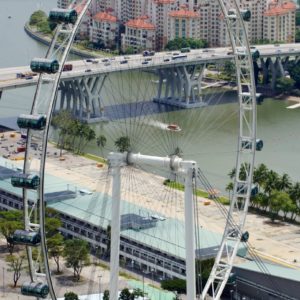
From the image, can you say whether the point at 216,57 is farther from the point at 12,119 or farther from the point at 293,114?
the point at 12,119

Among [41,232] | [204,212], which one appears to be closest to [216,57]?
[204,212]

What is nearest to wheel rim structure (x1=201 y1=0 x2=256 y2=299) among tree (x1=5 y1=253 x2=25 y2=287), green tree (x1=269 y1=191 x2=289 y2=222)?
tree (x1=5 y1=253 x2=25 y2=287)

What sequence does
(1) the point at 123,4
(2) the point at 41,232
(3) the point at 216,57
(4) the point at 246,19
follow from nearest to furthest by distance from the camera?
(2) the point at 41,232 → (4) the point at 246,19 → (3) the point at 216,57 → (1) the point at 123,4

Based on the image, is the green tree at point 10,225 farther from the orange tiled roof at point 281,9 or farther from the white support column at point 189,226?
the orange tiled roof at point 281,9

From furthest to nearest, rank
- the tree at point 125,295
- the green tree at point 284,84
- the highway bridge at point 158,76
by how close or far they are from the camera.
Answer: the green tree at point 284,84 → the highway bridge at point 158,76 → the tree at point 125,295

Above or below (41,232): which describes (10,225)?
below

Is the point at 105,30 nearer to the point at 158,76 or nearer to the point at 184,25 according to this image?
the point at 184,25

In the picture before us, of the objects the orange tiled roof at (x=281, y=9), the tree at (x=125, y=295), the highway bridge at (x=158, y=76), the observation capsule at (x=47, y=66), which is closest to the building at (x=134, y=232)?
the tree at (x=125, y=295)
